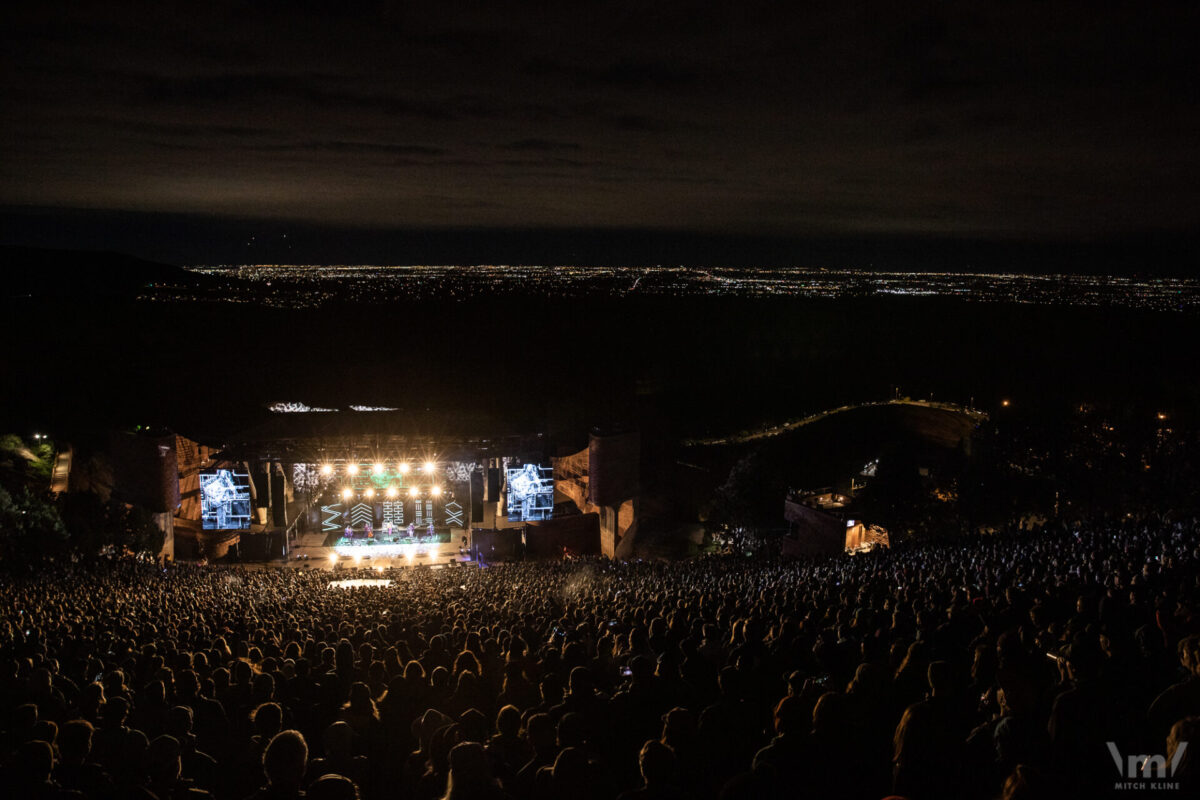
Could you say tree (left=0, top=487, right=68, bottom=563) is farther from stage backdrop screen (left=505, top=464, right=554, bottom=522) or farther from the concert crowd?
stage backdrop screen (left=505, top=464, right=554, bottom=522)

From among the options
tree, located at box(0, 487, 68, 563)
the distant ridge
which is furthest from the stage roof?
the distant ridge

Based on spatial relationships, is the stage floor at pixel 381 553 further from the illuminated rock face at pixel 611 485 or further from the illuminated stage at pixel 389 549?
the illuminated rock face at pixel 611 485

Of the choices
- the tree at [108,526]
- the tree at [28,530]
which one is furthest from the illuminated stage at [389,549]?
the tree at [28,530]

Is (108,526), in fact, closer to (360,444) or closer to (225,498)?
(225,498)

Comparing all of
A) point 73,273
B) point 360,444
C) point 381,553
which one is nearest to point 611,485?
point 381,553

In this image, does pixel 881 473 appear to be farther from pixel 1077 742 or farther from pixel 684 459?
pixel 1077 742
